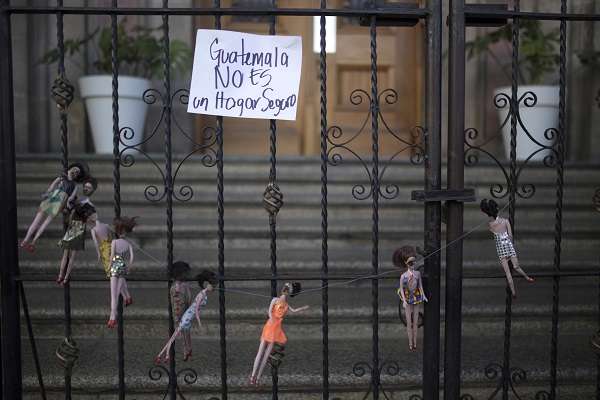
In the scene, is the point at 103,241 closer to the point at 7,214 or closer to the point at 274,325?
the point at 7,214

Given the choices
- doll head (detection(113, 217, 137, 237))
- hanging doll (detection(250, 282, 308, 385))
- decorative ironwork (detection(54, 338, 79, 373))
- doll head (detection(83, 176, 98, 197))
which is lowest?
decorative ironwork (detection(54, 338, 79, 373))

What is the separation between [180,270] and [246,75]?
0.69 meters

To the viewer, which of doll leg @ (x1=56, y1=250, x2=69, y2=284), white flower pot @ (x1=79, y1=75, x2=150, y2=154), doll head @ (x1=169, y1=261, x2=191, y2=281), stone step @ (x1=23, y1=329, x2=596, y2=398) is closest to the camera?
doll head @ (x1=169, y1=261, x2=191, y2=281)

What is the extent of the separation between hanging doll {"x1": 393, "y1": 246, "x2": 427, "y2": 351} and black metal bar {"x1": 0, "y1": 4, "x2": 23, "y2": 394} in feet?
4.36

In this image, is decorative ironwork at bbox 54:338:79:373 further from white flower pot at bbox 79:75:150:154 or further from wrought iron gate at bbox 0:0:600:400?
white flower pot at bbox 79:75:150:154

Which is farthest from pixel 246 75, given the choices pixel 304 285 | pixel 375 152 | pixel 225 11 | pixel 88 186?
pixel 304 285

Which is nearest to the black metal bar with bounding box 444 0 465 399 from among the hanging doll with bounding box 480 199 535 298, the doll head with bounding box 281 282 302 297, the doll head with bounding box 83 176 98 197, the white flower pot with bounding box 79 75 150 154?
the hanging doll with bounding box 480 199 535 298

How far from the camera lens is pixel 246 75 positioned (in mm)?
1834

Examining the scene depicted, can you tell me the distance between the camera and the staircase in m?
2.37

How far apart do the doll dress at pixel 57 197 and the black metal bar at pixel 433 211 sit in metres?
1.21

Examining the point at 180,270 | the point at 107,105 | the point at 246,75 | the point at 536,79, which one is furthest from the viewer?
the point at 536,79

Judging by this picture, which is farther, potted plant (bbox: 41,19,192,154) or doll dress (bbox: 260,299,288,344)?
potted plant (bbox: 41,19,192,154)

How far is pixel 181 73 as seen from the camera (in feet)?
15.9

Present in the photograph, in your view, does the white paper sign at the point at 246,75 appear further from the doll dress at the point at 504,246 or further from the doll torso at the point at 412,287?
the doll dress at the point at 504,246
